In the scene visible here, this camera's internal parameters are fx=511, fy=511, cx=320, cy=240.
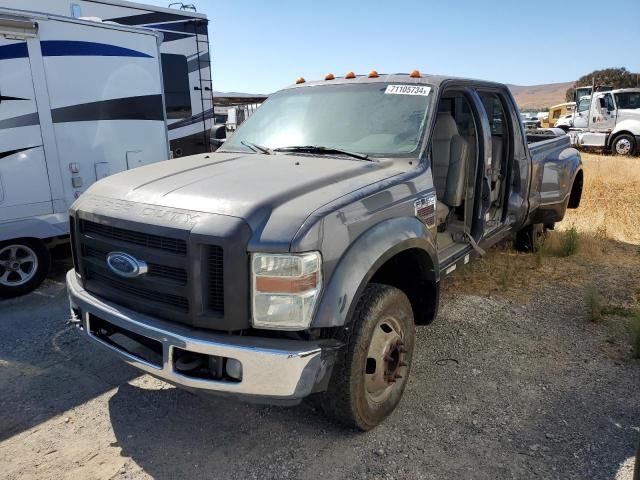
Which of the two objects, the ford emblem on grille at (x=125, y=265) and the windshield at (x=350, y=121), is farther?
the windshield at (x=350, y=121)

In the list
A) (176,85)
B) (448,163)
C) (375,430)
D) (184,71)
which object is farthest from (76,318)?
(184,71)

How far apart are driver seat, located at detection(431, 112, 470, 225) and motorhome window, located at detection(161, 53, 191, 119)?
18.6ft

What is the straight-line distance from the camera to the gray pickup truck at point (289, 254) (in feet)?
7.60

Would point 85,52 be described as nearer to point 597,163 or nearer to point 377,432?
point 377,432

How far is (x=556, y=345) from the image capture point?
3.89 m

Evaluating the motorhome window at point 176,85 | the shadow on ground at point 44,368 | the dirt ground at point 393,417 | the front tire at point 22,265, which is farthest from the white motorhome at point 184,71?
the dirt ground at point 393,417

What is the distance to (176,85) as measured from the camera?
337 inches

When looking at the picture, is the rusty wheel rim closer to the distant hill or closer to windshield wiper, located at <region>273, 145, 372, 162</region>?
windshield wiper, located at <region>273, 145, 372, 162</region>

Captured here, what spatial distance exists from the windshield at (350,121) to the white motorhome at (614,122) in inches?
648

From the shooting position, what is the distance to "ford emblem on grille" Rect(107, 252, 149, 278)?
101 inches

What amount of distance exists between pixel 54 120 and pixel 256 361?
4143 millimetres

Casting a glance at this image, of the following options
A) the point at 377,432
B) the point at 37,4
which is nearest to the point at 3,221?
the point at 37,4

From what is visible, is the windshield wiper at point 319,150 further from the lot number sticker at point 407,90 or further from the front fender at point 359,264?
the lot number sticker at point 407,90

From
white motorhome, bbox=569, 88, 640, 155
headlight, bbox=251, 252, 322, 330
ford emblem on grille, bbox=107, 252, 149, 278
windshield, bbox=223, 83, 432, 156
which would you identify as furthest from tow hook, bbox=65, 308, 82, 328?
white motorhome, bbox=569, 88, 640, 155
